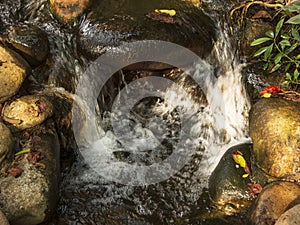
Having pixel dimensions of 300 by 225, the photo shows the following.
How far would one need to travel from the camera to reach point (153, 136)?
205 inches

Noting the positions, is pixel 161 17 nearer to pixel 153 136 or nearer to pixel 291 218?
pixel 153 136

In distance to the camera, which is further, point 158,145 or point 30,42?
point 158,145

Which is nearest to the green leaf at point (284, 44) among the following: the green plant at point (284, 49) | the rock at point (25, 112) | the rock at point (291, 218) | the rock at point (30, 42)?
the green plant at point (284, 49)

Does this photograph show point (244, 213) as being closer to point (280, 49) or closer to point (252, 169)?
point (252, 169)

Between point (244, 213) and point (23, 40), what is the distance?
3.45 metres

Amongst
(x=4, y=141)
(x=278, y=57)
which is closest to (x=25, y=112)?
(x=4, y=141)

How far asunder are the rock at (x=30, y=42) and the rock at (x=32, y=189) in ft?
4.14

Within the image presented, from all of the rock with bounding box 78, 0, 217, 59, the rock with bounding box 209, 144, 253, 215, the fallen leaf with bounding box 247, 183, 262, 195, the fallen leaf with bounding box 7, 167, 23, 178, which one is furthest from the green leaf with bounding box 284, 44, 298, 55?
the fallen leaf with bounding box 7, 167, 23, 178

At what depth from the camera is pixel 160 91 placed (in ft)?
18.1

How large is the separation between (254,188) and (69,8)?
3.44 meters

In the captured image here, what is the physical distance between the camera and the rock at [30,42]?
4.67m

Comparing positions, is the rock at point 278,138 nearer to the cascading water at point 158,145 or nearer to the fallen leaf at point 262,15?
the cascading water at point 158,145

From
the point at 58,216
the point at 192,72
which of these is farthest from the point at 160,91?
the point at 58,216

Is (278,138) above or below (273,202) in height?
above
